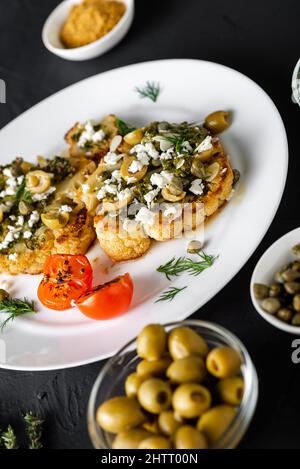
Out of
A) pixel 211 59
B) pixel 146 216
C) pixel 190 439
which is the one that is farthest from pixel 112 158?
pixel 190 439

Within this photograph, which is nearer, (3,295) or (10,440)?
(10,440)

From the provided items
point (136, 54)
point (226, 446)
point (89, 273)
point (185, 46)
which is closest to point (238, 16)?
point (185, 46)

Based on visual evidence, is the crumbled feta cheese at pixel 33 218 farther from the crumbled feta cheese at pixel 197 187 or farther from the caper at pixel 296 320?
the caper at pixel 296 320

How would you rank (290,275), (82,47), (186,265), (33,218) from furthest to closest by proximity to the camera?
(82,47) < (33,218) < (186,265) < (290,275)

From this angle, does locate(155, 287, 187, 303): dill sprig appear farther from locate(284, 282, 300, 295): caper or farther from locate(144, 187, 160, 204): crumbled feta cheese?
locate(284, 282, 300, 295): caper

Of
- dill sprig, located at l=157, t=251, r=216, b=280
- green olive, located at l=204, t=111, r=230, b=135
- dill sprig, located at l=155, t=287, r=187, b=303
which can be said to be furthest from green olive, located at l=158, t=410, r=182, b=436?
green olive, located at l=204, t=111, r=230, b=135

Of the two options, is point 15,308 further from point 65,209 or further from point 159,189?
point 159,189
